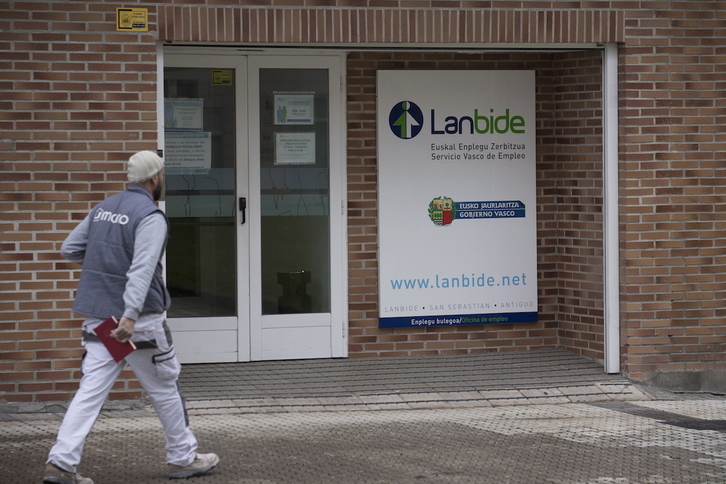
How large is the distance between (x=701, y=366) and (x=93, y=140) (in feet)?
17.2

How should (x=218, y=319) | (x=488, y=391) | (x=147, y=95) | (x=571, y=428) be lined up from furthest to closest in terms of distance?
(x=218, y=319) → (x=488, y=391) → (x=147, y=95) → (x=571, y=428)

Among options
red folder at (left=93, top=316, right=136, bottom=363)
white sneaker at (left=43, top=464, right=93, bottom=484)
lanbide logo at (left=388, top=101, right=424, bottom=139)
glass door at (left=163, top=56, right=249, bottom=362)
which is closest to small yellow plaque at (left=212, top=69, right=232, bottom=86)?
glass door at (left=163, top=56, right=249, bottom=362)

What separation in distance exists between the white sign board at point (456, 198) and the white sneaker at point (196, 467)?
391 cm

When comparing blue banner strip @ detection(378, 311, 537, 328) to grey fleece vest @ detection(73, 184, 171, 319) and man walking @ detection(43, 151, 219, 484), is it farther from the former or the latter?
grey fleece vest @ detection(73, 184, 171, 319)

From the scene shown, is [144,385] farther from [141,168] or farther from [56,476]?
[141,168]

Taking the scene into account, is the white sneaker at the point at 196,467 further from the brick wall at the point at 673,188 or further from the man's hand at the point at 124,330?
the brick wall at the point at 673,188

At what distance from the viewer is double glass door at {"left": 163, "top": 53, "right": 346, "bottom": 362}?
9609mm

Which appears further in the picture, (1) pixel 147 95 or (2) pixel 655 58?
(2) pixel 655 58

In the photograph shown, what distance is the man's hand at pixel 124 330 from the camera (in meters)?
5.67

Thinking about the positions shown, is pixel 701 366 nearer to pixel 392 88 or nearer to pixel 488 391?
pixel 488 391

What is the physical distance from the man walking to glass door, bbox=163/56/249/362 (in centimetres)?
357

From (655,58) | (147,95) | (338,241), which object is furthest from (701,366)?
(147,95)

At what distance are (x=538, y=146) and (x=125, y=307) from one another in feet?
18.1

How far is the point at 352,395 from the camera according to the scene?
8570mm
